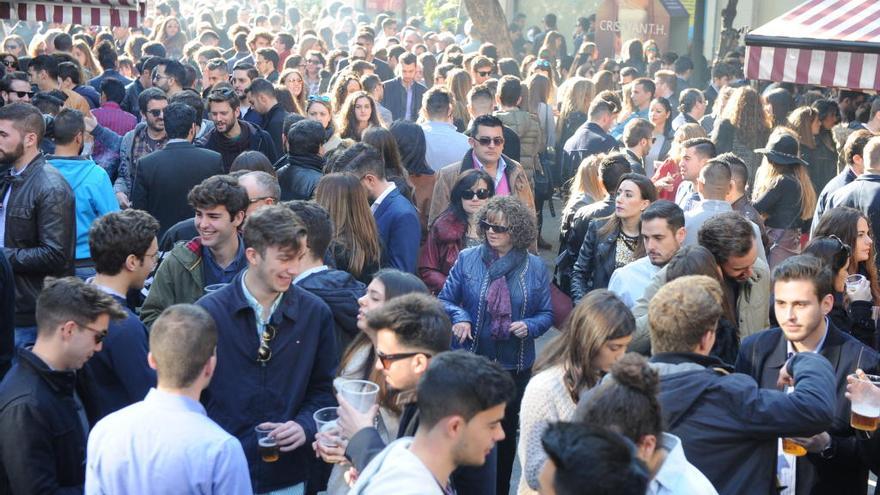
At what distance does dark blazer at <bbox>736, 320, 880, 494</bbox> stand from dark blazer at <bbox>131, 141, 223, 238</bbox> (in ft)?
14.0

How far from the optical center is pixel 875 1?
7.02 meters

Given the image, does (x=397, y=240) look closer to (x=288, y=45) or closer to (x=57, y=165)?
(x=57, y=165)

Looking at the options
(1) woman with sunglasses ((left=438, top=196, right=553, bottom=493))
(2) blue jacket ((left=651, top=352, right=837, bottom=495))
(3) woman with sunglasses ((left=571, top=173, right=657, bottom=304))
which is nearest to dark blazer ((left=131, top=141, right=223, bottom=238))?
(1) woman with sunglasses ((left=438, top=196, right=553, bottom=493))

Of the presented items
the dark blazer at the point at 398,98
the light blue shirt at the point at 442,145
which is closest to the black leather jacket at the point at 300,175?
the light blue shirt at the point at 442,145

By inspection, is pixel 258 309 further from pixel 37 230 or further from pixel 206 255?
pixel 37 230

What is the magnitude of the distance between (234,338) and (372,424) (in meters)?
0.95

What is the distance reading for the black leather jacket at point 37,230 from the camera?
20.0 feet

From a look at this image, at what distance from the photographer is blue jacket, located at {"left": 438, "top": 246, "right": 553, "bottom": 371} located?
593 centimetres

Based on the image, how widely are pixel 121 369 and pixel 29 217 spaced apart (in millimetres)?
2083

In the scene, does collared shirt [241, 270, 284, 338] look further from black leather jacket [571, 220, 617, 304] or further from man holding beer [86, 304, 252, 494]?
black leather jacket [571, 220, 617, 304]

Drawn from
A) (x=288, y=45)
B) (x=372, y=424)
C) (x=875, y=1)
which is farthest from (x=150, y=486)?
(x=288, y=45)

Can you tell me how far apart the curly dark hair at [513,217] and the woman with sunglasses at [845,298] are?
4.59 ft

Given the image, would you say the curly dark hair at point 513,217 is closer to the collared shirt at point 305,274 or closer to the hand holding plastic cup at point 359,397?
the collared shirt at point 305,274

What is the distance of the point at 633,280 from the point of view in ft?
19.5
